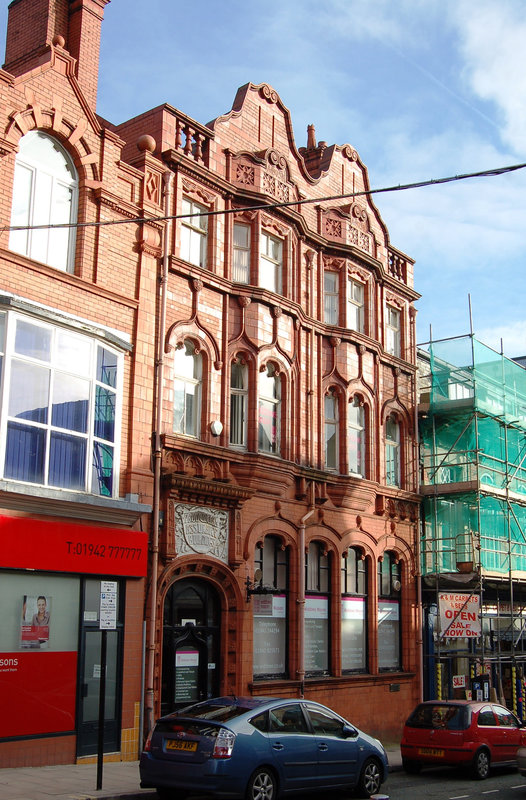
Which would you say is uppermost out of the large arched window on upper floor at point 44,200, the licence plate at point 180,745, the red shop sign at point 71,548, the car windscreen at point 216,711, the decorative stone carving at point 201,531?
the large arched window on upper floor at point 44,200

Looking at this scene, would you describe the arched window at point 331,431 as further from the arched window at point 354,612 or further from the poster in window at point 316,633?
the poster in window at point 316,633

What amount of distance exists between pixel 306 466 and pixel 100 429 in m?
6.75

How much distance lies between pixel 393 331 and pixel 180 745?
17396mm

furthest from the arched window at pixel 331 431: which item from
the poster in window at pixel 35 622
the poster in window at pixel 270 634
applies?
the poster in window at pixel 35 622

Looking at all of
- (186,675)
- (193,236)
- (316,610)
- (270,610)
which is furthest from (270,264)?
(186,675)

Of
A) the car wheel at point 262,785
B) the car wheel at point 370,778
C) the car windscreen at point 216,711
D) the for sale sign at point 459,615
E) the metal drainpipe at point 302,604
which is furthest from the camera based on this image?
the for sale sign at point 459,615

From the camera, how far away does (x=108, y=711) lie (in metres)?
16.2

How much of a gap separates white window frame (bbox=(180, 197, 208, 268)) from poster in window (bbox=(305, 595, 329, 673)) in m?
8.52

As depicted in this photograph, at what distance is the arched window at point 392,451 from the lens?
25625 mm

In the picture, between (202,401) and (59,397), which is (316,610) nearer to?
(202,401)

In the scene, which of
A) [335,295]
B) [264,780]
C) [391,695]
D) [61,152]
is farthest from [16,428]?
[391,695]

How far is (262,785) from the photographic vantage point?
1191 centimetres

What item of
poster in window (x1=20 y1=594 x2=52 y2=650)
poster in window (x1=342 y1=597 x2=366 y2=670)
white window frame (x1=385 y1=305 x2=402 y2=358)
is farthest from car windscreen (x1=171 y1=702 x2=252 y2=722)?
white window frame (x1=385 y1=305 x2=402 y2=358)

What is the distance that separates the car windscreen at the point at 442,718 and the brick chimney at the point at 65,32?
14.1 meters
